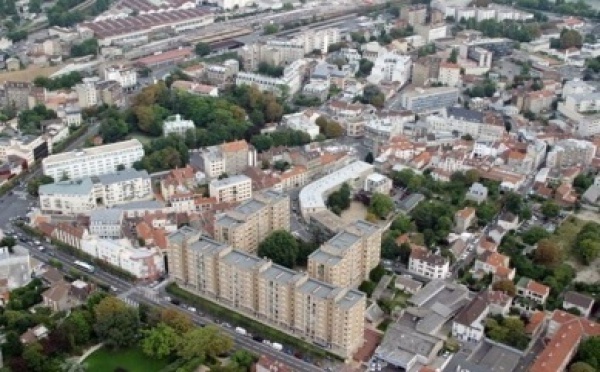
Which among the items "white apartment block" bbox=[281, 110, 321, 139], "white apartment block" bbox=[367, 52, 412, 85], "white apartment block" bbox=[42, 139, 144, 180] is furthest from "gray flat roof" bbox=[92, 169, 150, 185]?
"white apartment block" bbox=[367, 52, 412, 85]

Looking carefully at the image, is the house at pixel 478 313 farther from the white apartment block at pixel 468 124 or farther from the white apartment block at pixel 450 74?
the white apartment block at pixel 450 74

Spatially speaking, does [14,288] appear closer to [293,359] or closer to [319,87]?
[293,359]

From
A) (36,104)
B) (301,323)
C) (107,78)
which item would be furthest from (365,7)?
(301,323)

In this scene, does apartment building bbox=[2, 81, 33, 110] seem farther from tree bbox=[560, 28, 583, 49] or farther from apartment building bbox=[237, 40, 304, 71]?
tree bbox=[560, 28, 583, 49]

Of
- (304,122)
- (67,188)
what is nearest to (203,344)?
(67,188)

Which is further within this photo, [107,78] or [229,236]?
[107,78]

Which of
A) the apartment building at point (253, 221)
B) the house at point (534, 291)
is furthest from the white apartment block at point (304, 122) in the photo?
the house at point (534, 291)

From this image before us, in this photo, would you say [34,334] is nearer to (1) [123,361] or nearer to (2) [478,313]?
(1) [123,361]
